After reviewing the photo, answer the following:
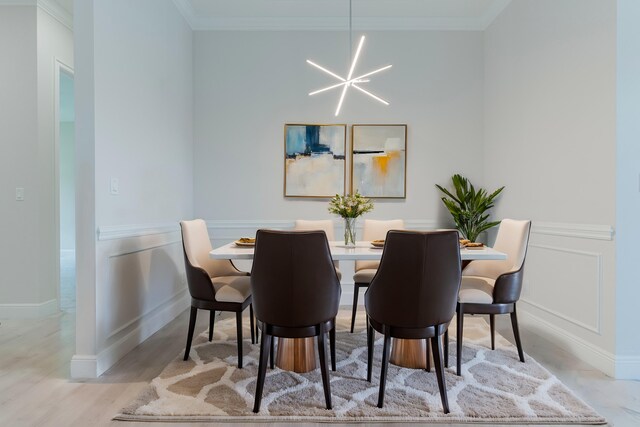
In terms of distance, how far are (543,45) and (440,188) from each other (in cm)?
151

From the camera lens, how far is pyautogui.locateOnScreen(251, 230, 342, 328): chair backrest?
1.80 metres

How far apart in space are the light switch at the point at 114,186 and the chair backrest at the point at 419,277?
1.77m

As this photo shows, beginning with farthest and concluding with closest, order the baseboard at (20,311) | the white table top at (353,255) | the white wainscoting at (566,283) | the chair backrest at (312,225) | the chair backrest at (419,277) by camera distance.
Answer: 1. the baseboard at (20,311)
2. the chair backrest at (312,225)
3. the white wainscoting at (566,283)
4. the white table top at (353,255)
5. the chair backrest at (419,277)

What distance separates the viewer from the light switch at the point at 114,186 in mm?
2455

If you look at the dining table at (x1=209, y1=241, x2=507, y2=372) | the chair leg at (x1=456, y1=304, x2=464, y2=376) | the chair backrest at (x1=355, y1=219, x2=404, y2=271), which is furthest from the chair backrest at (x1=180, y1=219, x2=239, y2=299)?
the chair leg at (x1=456, y1=304, x2=464, y2=376)

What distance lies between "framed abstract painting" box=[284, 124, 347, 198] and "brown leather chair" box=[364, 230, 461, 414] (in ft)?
7.33

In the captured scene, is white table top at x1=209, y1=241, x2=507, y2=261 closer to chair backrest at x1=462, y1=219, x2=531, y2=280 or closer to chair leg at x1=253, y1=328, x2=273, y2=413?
chair backrest at x1=462, y1=219, x2=531, y2=280

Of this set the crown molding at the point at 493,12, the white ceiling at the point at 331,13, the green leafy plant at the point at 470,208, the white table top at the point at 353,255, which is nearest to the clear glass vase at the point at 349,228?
the white table top at the point at 353,255

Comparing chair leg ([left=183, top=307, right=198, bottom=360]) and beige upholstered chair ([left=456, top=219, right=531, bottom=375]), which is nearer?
beige upholstered chair ([left=456, top=219, right=531, bottom=375])

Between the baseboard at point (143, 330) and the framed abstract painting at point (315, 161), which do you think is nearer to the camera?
the baseboard at point (143, 330)

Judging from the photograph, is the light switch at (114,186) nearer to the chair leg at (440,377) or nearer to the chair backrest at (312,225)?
the chair backrest at (312,225)

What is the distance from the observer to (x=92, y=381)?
221 cm

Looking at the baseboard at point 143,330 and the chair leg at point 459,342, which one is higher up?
the chair leg at point 459,342

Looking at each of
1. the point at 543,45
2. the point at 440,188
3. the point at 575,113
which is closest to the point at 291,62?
the point at 440,188
